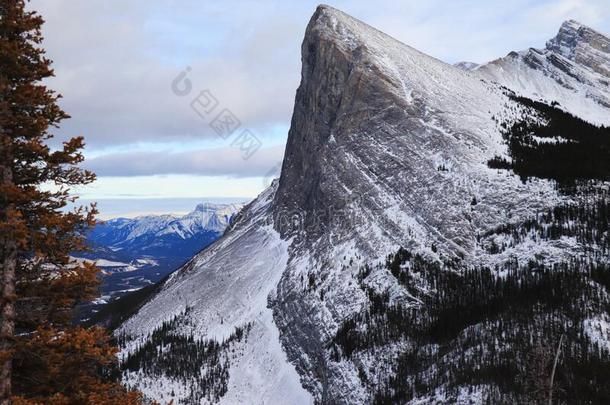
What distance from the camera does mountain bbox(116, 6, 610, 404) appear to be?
90.7 meters

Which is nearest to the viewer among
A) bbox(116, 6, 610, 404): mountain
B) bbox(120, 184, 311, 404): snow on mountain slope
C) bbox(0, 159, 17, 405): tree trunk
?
bbox(0, 159, 17, 405): tree trunk

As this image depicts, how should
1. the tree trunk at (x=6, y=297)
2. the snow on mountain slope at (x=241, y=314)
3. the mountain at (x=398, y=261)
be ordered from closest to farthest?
the tree trunk at (x=6, y=297), the mountain at (x=398, y=261), the snow on mountain slope at (x=241, y=314)

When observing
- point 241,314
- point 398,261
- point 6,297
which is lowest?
point 241,314

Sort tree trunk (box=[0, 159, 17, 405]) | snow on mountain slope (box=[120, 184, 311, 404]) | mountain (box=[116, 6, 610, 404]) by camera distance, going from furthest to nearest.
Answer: snow on mountain slope (box=[120, 184, 311, 404]), mountain (box=[116, 6, 610, 404]), tree trunk (box=[0, 159, 17, 405])

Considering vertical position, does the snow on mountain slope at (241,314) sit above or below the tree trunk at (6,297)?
below

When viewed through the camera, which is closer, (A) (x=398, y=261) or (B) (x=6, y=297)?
(B) (x=6, y=297)

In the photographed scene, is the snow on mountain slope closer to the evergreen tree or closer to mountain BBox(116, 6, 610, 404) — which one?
mountain BBox(116, 6, 610, 404)

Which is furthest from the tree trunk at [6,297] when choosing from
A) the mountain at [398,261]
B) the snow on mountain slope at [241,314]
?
the snow on mountain slope at [241,314]

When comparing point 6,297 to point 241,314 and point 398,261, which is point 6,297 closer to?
point 398,261

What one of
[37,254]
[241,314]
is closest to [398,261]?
[241,314]

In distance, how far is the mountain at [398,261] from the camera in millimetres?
90688

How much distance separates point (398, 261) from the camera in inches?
4889

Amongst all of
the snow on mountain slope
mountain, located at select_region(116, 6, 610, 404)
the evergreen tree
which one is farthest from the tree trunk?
the snow on mountain slope

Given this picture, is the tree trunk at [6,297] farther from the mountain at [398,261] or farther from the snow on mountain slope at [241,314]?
the snow on mountain slope at [241,314]
